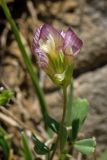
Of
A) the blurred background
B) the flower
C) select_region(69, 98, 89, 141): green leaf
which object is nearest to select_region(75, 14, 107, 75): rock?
the blurred background

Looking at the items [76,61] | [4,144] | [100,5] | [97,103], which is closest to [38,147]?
[4,144]

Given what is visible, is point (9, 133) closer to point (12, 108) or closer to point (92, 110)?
point (12, 108)

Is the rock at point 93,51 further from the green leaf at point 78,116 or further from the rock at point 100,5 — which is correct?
the green leaf at point 78,116

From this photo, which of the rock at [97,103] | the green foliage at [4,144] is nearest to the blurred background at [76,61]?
the rock at [97,103]

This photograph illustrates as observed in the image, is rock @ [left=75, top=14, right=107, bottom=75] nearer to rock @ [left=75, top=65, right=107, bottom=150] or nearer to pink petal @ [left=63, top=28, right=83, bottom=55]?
rock @ [left=75, top=65, right=107, bottom=150]

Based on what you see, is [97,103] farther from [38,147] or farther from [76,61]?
[38,147]
